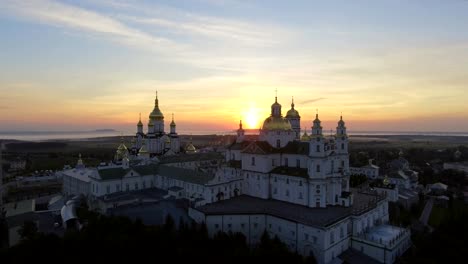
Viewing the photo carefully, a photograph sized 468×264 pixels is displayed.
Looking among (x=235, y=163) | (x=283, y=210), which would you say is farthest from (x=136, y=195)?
(x=283, y=210)

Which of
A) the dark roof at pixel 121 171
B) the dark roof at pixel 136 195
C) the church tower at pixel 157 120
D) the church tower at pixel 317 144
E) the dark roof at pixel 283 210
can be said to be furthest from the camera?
the church tower at pixel 157 120

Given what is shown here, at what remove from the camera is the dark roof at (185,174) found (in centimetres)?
3425

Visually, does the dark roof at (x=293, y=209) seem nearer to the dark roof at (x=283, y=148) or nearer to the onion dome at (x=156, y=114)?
the dark roof at (x=283, y=148)

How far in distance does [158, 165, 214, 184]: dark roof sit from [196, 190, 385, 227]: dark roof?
3108 mm

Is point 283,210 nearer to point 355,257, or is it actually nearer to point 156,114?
point 355,257

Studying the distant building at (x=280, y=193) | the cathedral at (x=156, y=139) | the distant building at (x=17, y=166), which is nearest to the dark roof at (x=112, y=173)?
the distant building at (x=280, y=193)

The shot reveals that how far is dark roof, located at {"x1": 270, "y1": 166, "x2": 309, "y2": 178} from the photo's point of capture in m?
31.1

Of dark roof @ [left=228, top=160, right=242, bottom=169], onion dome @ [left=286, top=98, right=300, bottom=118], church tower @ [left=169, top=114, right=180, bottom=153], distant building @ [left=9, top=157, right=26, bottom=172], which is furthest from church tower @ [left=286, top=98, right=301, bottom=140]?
distant building @ [left=9, top=157, right=26, bottom=172]

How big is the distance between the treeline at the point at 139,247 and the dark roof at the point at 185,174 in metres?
9.93

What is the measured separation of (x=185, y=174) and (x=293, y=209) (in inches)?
518

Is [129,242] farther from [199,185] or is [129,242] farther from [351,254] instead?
[351,254]

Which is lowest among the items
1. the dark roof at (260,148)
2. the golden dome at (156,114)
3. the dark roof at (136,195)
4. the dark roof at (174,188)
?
the dark roof at (136,195)

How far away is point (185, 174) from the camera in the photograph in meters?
37.1

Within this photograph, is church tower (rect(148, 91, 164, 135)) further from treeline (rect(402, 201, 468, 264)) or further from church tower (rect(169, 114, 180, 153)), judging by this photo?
treeline (rect(402, 201, 468, 264))
